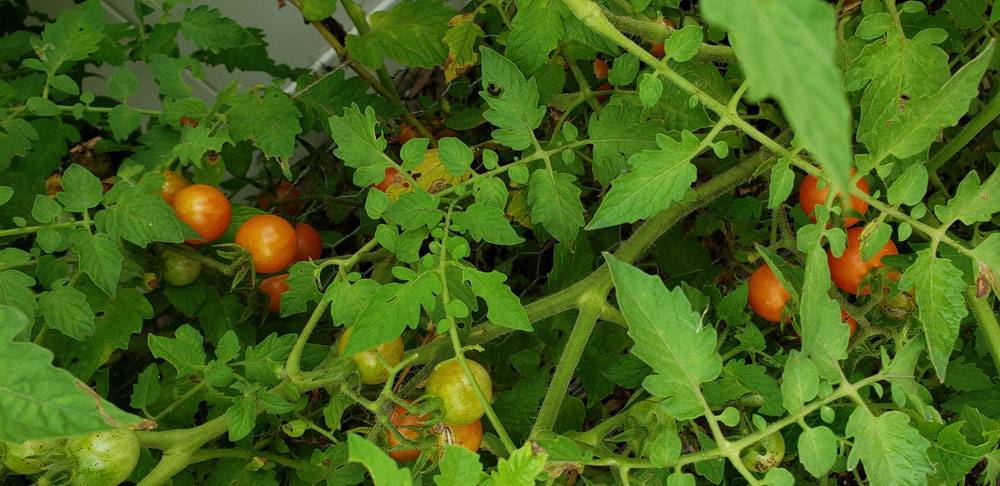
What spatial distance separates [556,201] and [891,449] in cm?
41

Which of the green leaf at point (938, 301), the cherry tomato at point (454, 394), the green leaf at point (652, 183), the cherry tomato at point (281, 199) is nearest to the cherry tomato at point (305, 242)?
the cherry tomato at point (281, 199)

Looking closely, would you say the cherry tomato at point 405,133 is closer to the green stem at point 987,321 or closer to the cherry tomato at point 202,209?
the cherry tomato at point 202,209

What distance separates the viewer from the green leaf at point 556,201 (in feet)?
2.73

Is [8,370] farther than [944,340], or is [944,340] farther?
[944,340]

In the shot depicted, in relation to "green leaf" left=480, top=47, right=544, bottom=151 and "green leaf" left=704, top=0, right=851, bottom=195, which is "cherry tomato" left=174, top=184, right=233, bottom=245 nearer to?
"green leaf" left=480, top=47, right=544, bottom=151

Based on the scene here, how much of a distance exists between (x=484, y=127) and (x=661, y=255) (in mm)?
512

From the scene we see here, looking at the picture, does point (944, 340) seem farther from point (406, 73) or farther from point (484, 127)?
point (406, 73)

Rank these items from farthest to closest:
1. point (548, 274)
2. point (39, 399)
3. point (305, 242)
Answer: point (305, 242) < point (548, 274) < point (39, 399)

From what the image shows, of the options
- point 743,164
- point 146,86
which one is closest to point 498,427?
point 743,164

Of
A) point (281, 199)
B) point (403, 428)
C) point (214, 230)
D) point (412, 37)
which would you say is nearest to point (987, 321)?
point (403, 428)

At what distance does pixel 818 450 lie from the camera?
0.64 m

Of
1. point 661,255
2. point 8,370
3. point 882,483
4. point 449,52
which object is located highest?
point 8,370

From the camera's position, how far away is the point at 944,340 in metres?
0.69

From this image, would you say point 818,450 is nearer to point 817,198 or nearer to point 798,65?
point 817,198
